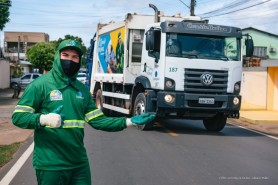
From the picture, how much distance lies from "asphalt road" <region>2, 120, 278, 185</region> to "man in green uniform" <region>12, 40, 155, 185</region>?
322 centimetres

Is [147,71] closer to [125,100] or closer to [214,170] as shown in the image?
[125,100]

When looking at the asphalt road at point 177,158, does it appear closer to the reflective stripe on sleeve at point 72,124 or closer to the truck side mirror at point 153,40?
the truck side mirror at point 153,40

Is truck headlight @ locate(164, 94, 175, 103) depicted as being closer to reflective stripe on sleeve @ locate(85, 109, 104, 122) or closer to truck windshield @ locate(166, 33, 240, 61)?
truck windshield @ locate(166, 33, 240, 61)

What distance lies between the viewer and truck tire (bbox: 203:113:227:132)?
45.3 feet

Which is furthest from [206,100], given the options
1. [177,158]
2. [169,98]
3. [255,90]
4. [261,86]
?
[255,90]

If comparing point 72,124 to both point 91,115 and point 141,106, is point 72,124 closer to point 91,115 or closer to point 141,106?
point 91,115

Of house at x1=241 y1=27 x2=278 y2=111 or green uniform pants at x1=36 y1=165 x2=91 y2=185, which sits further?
house at x1=241 y1=27 x2=278 y2=111

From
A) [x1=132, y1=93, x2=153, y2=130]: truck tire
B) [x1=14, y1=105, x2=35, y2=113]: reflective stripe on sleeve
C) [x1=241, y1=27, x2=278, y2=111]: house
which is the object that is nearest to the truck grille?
[x1=132, y1=93, x2=153, y2=130]: truck tire

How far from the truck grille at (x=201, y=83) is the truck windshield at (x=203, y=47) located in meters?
0.41

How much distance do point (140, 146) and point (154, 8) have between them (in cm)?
549

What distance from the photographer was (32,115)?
3586 mm

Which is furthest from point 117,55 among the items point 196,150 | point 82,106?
point 82,106

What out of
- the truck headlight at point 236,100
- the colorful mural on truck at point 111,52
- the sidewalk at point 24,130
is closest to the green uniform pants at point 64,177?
the sidewalk at point 24,130

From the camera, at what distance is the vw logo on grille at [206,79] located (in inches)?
487
